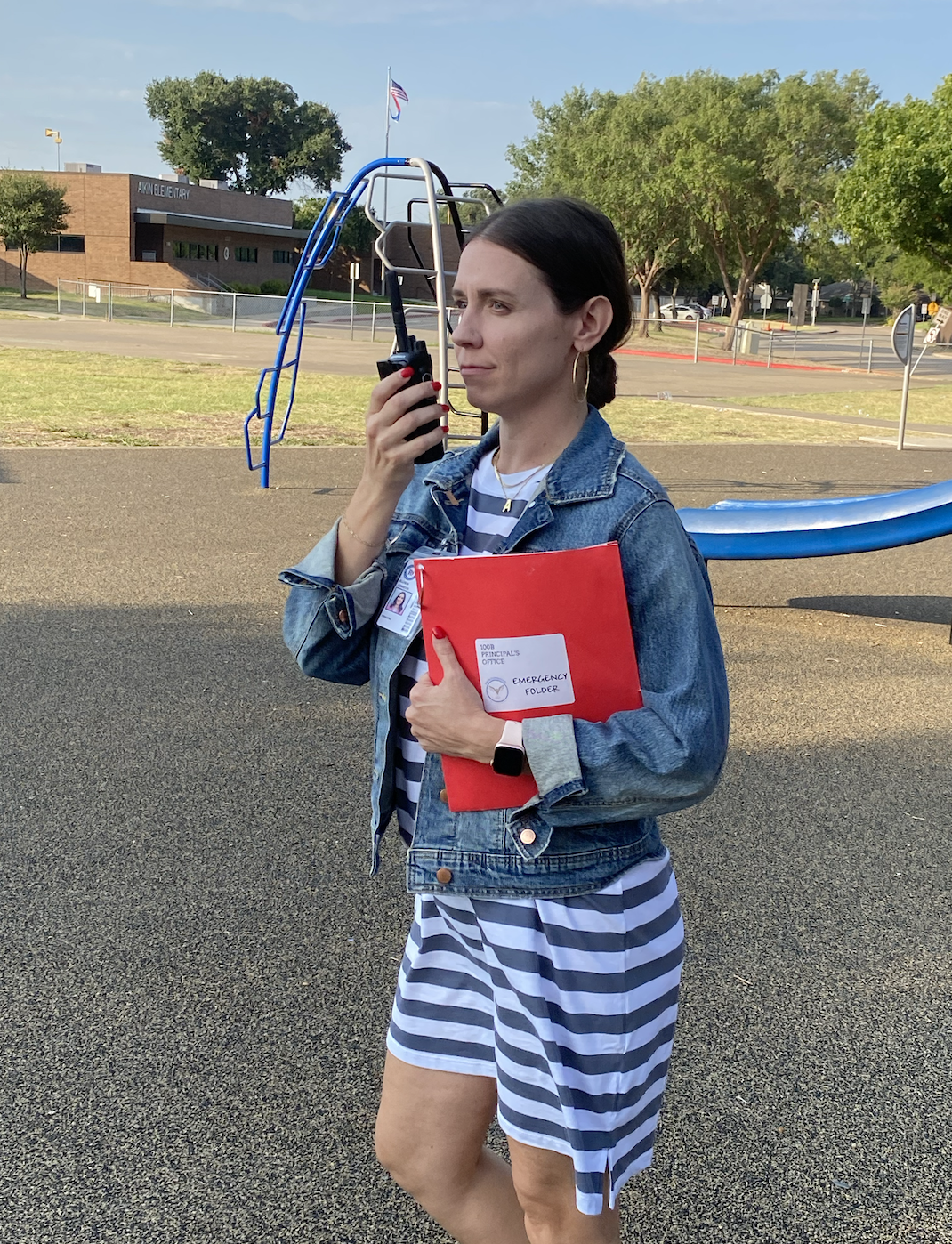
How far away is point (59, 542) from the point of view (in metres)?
8.73

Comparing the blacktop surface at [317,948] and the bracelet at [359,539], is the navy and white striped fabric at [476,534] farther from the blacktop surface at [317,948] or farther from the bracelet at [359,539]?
the blacktop surface at [317,948]

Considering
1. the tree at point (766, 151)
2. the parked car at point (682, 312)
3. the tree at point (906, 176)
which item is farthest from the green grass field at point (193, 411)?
the parked car at point (682, 312)

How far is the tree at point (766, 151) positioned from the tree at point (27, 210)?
25.8 m

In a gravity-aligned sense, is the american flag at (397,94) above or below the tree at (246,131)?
below

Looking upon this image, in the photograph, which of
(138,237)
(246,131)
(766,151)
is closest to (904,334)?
(766,151)

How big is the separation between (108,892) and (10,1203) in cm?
135

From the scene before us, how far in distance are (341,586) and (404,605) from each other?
114mm

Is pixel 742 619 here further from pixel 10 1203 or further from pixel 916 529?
pixel 10 1203

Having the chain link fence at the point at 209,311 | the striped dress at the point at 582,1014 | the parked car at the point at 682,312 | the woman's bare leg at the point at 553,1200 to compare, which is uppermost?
the parked car at the point at 682,312

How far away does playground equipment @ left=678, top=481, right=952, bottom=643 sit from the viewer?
687 cm

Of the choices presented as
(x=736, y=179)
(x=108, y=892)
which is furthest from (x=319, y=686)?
(x=736, y=179)

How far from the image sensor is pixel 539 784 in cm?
169

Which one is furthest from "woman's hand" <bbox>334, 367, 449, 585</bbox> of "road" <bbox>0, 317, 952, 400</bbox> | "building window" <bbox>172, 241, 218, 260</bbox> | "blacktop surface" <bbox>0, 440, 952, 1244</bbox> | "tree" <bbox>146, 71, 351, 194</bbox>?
"tree" <bbox>146, 71, 351, 194</bbox>

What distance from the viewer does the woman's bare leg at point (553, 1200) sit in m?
1.78
